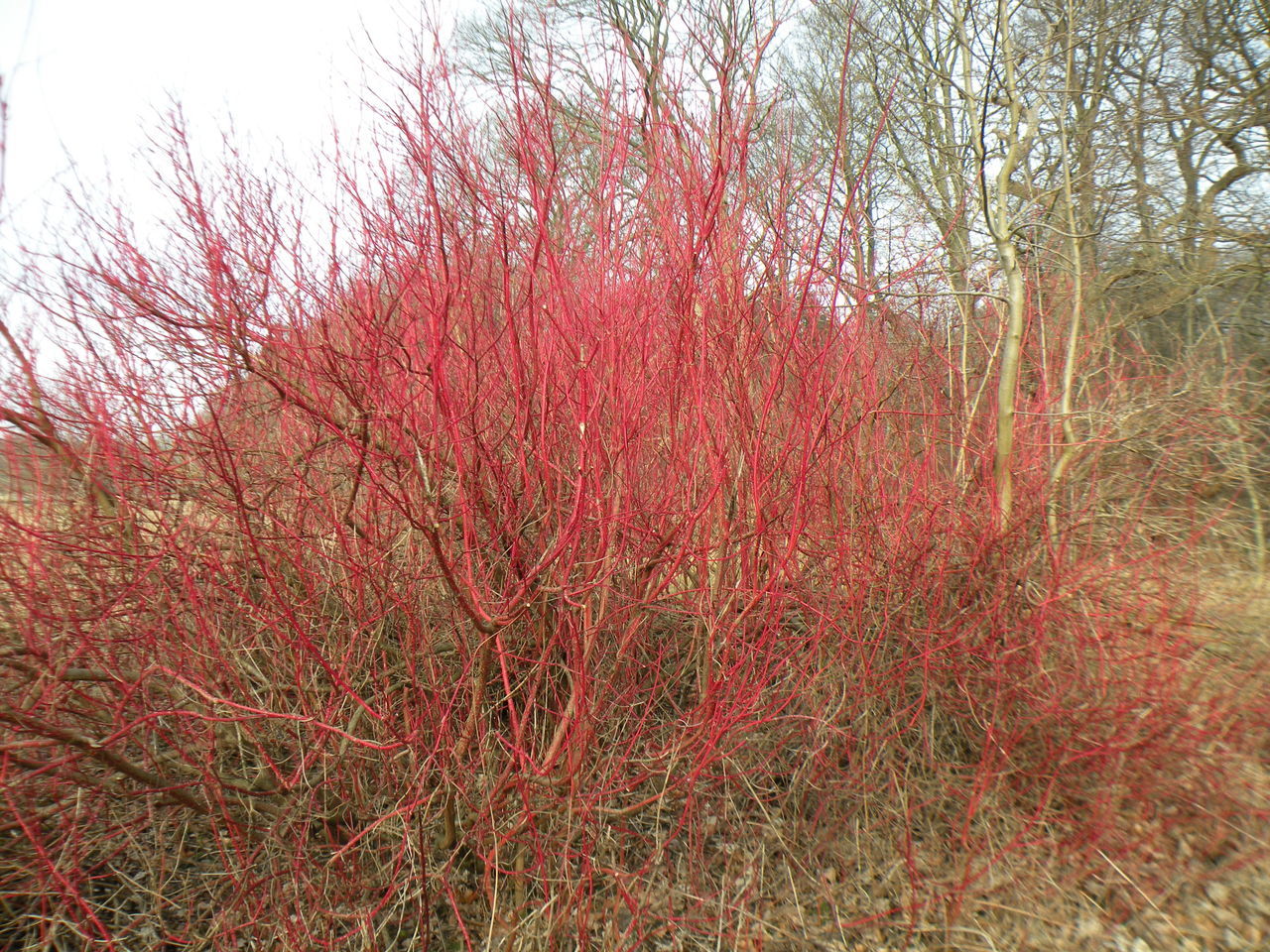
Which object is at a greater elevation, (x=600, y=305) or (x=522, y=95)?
(x=522, y=95)

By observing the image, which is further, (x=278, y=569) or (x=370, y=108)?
(x=278, y=569)

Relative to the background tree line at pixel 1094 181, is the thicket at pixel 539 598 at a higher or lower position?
lower

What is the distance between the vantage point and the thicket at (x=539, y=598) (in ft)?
8.36

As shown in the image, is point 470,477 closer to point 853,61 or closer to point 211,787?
point 211,787

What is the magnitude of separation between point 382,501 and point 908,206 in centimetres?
504

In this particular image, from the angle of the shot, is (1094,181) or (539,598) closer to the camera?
(539,598)

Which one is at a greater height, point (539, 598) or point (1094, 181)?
point (1094, 181)

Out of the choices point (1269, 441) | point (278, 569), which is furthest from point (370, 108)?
point (1269, 441)

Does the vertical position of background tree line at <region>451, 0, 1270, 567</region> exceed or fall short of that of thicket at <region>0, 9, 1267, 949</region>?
it exceeds it

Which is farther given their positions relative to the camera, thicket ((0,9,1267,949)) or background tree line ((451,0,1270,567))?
background tree line ((451,0,1270,567))

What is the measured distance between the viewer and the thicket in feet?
8.36

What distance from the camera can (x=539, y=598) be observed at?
289 centimetres

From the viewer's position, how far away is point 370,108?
2.65m

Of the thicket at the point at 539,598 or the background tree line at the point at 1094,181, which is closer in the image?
the thicket at the point at 539,598
